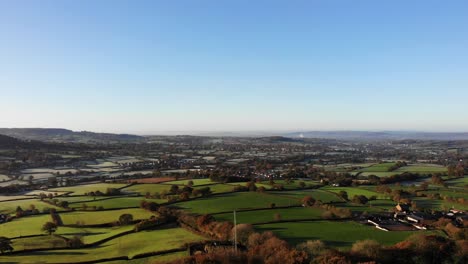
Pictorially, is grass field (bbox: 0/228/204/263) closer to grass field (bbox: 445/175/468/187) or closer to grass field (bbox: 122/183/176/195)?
grass field (bbox: 122/183/176/195)

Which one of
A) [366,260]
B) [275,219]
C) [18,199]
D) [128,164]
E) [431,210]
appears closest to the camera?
[366,260]

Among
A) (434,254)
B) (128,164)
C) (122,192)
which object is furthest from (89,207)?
(128,164)

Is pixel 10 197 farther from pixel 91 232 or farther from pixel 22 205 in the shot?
pixel 91 232

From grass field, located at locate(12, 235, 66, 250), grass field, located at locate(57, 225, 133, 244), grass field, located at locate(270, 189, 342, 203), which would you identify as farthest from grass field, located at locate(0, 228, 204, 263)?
grass field, located at locate(270, 189, 342, 203)

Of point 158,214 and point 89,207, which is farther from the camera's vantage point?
point 89,207

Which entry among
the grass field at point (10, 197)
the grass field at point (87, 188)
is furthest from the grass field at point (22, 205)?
the grass field at point (87, 188)

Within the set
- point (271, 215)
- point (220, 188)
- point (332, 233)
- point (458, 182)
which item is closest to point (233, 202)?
point (271, 215)

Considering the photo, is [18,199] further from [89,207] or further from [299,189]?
[299,189]

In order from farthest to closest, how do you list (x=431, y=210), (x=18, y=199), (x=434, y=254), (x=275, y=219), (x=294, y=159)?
1. (x=294, y=159)
2. (x=18, y=199)
3. (x=431, y=210)
4. (x=275, y=219)
5. (x=434, y=254)
